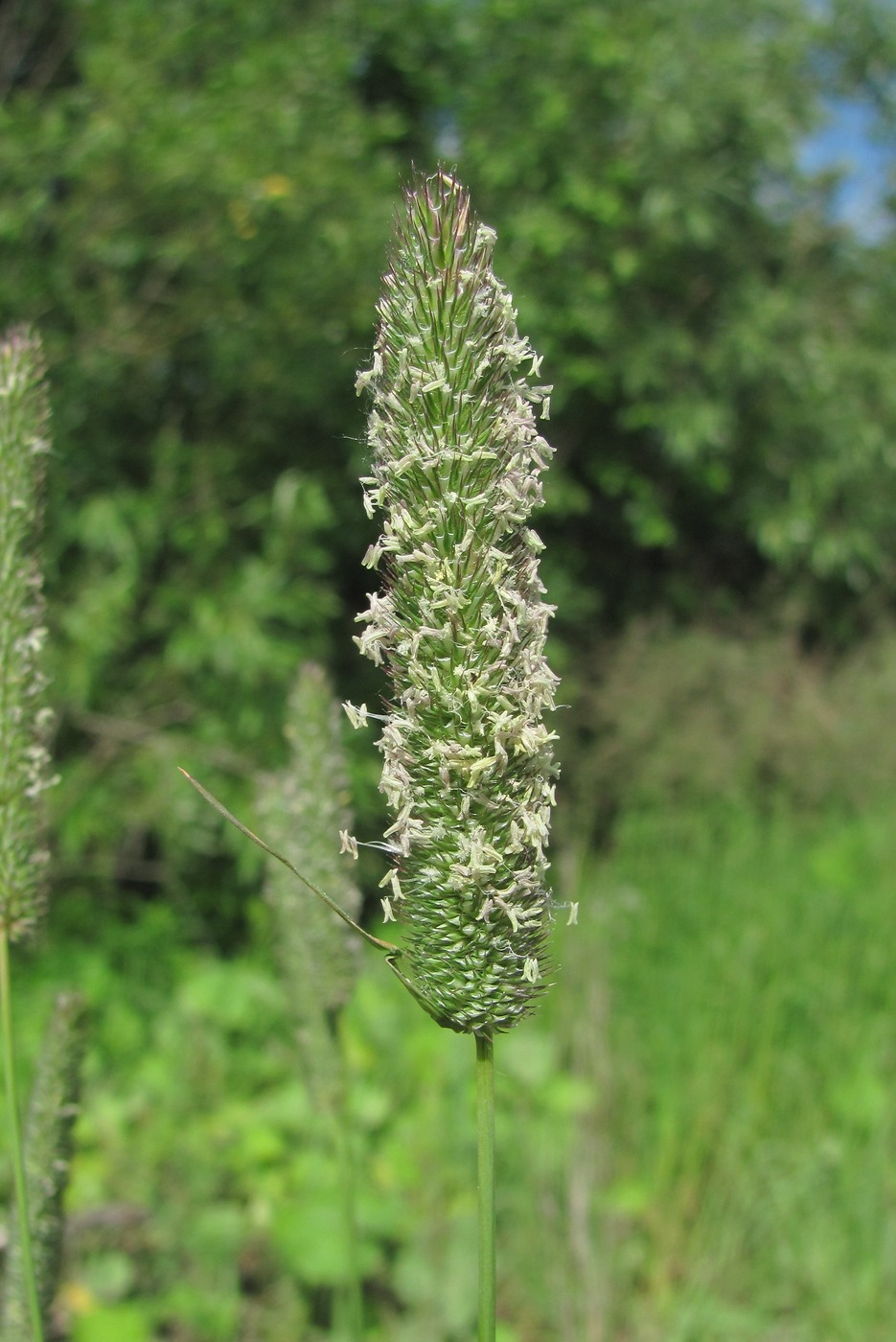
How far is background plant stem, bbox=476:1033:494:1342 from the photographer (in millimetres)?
958

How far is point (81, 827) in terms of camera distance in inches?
204

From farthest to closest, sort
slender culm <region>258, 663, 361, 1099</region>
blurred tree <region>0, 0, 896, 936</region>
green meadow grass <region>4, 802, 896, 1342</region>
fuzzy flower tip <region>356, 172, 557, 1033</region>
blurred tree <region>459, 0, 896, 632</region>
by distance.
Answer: blurred tree <region>459, 0, 896, 632</region>
blurred tree <region>0, 0, 896, 936</region>
green meadow grass <region>4, 802, 896, 1342</region>
slender culm <region>258, 663, 361, 1099</region>
fuzzy flower tip <region>356, 172, 557, 1033</region>

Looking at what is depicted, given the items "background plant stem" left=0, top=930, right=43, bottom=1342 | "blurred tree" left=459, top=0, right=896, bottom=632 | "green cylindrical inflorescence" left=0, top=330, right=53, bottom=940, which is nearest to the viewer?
"background plant stem" left=0, top=930, right=43, bottom=1342

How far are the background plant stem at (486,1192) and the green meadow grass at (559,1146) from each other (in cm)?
230

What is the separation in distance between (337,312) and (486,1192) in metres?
5.32

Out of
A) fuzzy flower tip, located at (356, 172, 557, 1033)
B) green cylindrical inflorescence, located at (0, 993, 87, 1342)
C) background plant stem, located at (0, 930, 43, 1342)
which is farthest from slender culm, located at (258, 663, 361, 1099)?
fuzzy flower tip, located at (356, 172, 557, 1033)

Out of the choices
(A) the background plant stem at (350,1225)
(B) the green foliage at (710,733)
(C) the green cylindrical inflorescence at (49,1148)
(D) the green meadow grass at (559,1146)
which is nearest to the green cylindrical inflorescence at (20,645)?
(C) the green cylindrical inflorescence at (49,1148)

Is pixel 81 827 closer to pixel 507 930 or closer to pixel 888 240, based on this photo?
pixel 507 930

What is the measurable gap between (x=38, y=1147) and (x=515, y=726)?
0.87 meters

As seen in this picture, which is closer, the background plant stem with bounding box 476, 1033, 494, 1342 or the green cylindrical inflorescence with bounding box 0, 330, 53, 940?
the background plant stem with bounding box 476, 1033, 494, 1342

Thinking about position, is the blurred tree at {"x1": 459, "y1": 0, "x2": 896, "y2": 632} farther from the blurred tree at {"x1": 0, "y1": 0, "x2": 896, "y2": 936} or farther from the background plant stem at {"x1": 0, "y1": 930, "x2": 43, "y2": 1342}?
the background plant stem at {"x1": 0, "y1": 930, "x2": 43, "y2": 1342}

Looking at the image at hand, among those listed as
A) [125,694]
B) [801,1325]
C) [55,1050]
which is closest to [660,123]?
[125,694]

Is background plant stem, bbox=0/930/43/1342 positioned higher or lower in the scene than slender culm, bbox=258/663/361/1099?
lower

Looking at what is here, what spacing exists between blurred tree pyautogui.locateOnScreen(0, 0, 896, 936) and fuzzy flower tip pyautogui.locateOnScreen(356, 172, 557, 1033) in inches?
133
